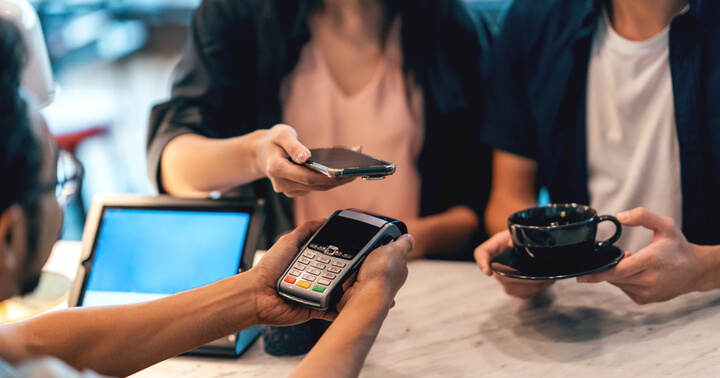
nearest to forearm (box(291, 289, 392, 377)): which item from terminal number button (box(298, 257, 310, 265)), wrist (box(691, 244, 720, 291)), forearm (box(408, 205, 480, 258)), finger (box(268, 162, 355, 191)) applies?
terminal number button (box(298, 257, 310, 265))

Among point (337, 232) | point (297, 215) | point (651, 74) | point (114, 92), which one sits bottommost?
point (114, 92)

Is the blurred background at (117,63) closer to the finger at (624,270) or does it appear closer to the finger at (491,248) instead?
the finger at (491,248)

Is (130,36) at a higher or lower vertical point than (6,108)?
lower

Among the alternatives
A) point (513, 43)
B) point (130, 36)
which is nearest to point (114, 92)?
point (130, 36)

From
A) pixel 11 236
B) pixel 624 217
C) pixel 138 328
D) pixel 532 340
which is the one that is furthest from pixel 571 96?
pixel 11 236

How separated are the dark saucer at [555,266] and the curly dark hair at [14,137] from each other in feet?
2.21

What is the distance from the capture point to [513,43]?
4.60 ft

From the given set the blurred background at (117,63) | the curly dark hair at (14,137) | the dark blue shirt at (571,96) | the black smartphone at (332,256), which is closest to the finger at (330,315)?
the black smartphone at (332,256)

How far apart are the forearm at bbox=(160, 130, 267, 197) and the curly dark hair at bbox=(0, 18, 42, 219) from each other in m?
0.51

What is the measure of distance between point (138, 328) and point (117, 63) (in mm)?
4833

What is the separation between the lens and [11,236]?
65 centimetres

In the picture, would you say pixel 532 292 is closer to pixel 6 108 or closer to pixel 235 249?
pixel 235 249

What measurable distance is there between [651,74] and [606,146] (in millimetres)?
172

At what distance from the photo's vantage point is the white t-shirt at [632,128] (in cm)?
126
